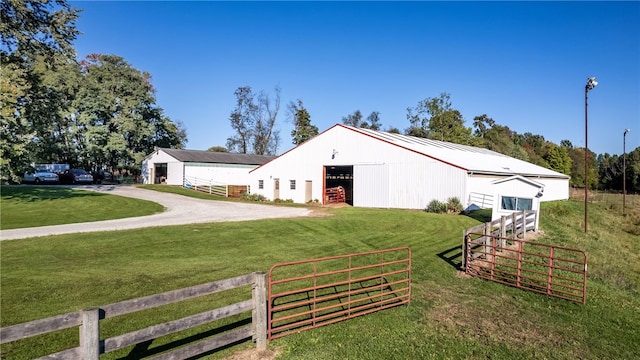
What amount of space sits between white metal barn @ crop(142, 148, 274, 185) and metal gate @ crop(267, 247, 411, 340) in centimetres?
3836

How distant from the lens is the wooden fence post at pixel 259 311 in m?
5.94

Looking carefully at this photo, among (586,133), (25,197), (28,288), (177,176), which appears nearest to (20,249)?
(28,288)

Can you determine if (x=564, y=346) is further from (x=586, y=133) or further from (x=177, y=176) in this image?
(x=177, y=176)

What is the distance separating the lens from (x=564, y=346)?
6.65 meters

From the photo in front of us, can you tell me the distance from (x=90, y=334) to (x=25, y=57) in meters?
30.2

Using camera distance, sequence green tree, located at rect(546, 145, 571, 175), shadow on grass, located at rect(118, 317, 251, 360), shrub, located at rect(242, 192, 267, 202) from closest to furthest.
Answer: shadow on grass, located at rect(118, 317, 251, 360)
shrub, located at rect(242, 192, 267, 202)
green tree, located at rect(546, 145, 571, 175)

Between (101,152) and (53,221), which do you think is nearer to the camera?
(53,221)

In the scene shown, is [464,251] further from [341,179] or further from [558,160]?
[558,160]

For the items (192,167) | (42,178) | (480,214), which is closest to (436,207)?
(480,214)

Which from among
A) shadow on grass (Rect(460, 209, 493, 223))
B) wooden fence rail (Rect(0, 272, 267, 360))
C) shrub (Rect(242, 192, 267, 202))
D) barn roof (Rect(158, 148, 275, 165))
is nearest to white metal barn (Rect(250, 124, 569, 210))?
shadow on grass (Rect(460, 209, 493, 223))

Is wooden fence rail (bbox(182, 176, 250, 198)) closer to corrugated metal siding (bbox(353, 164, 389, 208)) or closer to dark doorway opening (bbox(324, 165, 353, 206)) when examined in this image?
dark doorway opening (bbox(324, 165, 353, 206))

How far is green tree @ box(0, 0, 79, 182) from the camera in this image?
71.1 feet

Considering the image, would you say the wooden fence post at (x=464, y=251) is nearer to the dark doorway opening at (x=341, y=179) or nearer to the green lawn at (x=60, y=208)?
the green lawn at (x=60, y=208)

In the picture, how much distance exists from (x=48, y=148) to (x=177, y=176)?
17.0 m
